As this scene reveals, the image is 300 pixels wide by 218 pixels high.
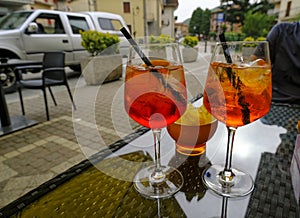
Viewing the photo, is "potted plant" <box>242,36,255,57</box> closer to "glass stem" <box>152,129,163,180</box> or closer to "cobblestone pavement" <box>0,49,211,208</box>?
"glass stem" <box>152,129,163,180</box>

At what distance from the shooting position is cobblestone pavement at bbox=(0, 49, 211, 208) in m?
1.55

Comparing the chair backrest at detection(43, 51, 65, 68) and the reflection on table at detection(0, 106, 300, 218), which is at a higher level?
the chair backrest at detection(43, 51, 65, 68)

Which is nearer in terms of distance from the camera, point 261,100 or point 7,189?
point 261,100

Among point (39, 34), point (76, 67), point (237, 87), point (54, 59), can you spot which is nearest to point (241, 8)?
point (76, 67)

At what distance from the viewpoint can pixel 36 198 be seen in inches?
21.2

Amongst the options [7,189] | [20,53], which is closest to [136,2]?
[20,53]

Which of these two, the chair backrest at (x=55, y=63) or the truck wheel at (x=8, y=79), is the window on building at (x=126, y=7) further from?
the chair backrest at (x=55, y=63)

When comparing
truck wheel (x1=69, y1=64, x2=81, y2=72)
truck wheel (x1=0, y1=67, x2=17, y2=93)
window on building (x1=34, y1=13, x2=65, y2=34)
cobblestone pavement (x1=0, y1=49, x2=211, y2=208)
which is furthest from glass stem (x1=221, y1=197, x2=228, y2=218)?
truck wheel (x1=69, y1=64, x2=81, y2=72)

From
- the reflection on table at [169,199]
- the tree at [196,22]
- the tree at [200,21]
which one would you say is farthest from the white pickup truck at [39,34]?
the tree at [200,21]

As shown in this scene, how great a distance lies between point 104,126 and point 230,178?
214 cm

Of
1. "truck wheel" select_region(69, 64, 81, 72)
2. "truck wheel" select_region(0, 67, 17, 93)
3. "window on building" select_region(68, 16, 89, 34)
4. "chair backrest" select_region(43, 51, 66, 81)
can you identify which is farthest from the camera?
"truck wheel" select_region(69, 64, 81, 72)

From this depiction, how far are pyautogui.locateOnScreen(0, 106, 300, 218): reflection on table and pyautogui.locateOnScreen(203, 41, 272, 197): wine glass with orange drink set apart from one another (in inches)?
1.9

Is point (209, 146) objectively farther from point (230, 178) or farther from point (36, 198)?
point (36, 198)

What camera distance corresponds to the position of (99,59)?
495 centimetres
